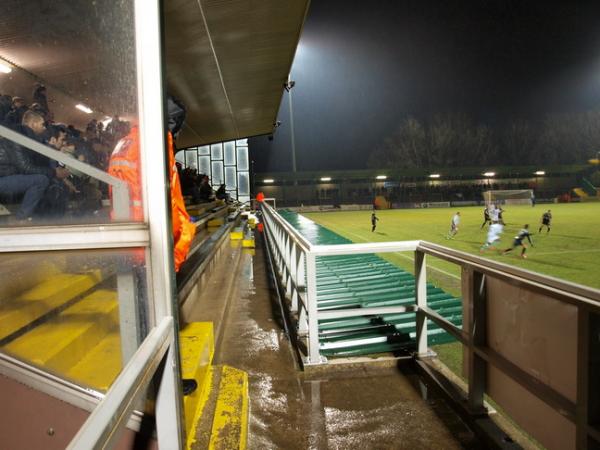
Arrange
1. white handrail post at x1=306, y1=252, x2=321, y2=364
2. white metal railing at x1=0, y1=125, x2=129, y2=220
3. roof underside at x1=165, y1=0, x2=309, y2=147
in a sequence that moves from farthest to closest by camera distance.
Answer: roof underside at x1=165, y1=0, x2=309, y2=147 < white handrail post at x1=306, y1=252, x2=321, y2=364 < white metal railing at x1=0, y1=125, x2=129, y2=220

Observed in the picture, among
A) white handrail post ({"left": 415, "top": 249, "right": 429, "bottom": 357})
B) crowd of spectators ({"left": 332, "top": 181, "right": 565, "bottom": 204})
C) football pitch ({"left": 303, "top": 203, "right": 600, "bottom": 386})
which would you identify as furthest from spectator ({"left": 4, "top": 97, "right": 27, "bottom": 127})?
crowd of spectators ({"left": 332, "top": 181, "right": 565, "bottom": 204})

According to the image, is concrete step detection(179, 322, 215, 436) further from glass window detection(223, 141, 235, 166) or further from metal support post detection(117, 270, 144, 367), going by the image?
glass window detection(223, 141, 235, 166)

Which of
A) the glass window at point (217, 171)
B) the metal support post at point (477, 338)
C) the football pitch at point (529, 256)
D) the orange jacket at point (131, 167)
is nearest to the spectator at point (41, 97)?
the orange jacket at point (131, 167)

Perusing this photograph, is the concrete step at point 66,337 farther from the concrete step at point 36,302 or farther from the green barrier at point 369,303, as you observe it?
the green barrier at point 369,303

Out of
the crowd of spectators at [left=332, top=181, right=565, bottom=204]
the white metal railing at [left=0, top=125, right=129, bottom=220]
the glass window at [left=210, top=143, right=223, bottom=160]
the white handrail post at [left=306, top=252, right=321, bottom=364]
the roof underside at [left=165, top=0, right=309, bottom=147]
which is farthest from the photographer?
the crowd of spectators at [left=332, top=181, right=565, bottom=204]

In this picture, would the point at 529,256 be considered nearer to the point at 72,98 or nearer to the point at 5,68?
the point at 72,98

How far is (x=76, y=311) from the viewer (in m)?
1.97

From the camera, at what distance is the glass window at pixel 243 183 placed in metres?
33.9

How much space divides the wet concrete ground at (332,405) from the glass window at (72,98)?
1740 millimetres

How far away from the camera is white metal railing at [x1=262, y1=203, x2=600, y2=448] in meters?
1.72

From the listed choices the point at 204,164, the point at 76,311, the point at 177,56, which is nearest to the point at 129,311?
the point at 76,311

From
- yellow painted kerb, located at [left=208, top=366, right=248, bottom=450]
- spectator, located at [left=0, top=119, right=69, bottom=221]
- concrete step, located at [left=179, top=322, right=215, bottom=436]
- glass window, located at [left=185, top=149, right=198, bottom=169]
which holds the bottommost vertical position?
yellow painted kerb, located at [left=208, top=366, right=248, bottom=450]

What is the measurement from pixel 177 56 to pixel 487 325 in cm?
627

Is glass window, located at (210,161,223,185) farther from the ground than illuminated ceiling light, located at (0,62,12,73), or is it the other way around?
glass window, located at (210,161,223,185)
